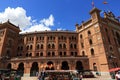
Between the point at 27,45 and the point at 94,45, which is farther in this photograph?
the point at 27,45

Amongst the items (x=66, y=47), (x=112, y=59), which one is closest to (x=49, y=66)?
(x=66, y=47)

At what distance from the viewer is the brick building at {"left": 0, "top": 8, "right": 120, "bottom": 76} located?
37.4m

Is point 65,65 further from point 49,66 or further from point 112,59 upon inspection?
point 112,59

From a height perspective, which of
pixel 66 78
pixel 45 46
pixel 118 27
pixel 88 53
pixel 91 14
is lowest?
pixel 66 78

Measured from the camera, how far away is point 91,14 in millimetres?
42062

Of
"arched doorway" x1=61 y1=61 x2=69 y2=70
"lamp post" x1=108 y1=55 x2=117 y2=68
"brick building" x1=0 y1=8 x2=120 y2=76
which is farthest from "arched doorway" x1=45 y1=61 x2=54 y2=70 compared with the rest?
"lamp post" x1=108 y1=55 x2=117 y2=68

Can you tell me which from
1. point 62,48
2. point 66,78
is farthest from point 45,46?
point 66,78

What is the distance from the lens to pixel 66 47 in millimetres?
44781

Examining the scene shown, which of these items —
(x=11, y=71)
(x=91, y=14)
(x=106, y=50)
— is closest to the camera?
(x=11, y=71)

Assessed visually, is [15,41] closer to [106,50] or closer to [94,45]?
[94,45]

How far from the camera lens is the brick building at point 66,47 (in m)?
37.4

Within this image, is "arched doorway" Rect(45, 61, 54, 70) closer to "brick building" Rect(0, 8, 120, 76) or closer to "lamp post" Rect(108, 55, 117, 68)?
"brick building" Rect(0, 8, 120, 76)

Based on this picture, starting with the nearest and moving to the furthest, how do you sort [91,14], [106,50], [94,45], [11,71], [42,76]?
[42,76], [11,71], [106,50], [94,45], [91,14]

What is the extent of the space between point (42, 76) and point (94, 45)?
22.7 metres
